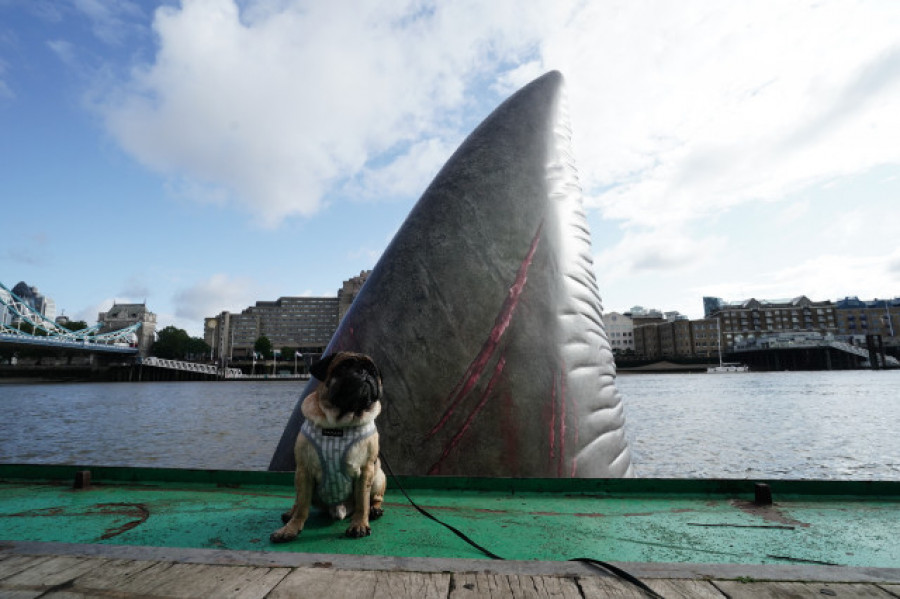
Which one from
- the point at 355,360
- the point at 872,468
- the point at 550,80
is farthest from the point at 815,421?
the point at 355,360

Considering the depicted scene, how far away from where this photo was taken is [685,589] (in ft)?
5.27

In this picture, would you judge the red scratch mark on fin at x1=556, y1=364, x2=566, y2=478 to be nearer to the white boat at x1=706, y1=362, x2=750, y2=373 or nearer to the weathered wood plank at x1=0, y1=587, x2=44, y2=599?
the weathered wood plank at x1=0, y1=587, x2=44, y2=599

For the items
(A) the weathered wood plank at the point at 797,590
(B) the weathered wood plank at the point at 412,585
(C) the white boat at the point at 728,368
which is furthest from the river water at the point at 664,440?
(C) the white boat at the point at 728,368

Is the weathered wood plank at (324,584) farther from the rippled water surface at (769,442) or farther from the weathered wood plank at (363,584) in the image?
the rippled water surface at (769,442)

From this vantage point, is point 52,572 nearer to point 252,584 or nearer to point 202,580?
point 202,580

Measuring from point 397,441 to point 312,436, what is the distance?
5.79 feet

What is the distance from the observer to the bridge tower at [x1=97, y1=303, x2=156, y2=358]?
456 feet

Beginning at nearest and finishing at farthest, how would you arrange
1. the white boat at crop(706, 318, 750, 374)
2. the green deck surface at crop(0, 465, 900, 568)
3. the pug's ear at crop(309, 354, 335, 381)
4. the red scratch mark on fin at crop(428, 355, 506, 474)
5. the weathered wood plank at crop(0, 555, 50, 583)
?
the weathered wood plank at crop(0, 555, 50, 583)
the green deck surface at crop(0, 465, 900, 568)
the pug's ear at crop(309, 354, 335, 381)
the red scratch mark on fin at crop(428, 355, 506, 474)
the white boat at crop(706, 318, 750, 374)

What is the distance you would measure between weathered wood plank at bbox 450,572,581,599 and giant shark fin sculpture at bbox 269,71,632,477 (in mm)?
2253

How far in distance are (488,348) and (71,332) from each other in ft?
389

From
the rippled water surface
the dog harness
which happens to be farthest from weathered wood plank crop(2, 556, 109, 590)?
the rippled water surface

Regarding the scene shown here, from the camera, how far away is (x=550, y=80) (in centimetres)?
624

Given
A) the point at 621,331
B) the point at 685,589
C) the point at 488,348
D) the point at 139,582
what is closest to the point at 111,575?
the point at 139,582

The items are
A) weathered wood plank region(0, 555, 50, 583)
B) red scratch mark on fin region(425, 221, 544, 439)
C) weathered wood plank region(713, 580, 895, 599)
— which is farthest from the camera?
red scratch mark on fin region(425, 221, 544, 439)
